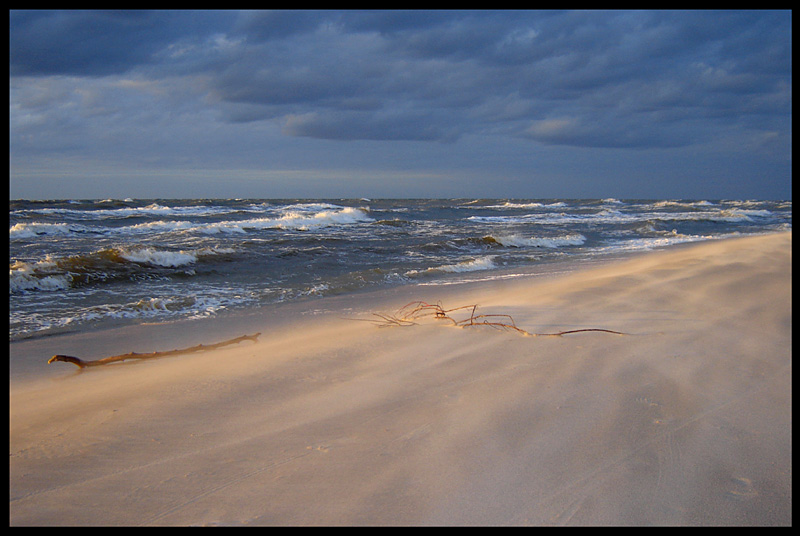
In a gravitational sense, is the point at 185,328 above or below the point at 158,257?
below

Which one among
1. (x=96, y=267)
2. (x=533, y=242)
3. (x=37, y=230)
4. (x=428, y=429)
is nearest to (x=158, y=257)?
(x=96, y=267)

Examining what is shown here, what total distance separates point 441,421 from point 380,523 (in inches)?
24.5

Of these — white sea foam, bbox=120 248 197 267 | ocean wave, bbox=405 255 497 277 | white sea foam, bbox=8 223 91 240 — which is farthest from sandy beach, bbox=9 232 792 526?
white sea foam, bbox=8 223 91 240

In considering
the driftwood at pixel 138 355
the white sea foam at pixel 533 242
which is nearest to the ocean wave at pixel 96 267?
the driftwood at pixel 138 355

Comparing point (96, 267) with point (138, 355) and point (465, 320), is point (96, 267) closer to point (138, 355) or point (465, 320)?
point (138, 355)

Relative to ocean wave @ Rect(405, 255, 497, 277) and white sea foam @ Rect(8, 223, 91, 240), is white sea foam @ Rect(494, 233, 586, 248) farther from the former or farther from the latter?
white sea foam @ Rect(8, 223, 91, 240)

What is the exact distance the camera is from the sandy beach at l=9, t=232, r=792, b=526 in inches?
57.5

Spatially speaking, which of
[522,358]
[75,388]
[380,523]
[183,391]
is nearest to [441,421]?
[380,523]

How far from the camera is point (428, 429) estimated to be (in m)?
1.90

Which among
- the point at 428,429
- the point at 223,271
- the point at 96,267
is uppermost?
the point at 428,429

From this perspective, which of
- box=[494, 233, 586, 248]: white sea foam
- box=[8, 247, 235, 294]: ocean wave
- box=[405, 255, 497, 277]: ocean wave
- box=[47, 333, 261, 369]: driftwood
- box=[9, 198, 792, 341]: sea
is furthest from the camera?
box=[494, 233, 586, 248]: white sea foam

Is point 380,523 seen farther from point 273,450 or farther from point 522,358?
point 522,358

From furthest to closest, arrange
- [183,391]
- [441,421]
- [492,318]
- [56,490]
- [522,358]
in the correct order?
[492,318] → [522,358] → [183,391] → [441,421] → [56,490]

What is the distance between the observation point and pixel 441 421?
196 cm
